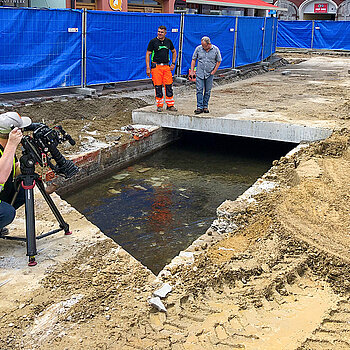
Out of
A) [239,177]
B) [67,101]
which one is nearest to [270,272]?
[239,177]

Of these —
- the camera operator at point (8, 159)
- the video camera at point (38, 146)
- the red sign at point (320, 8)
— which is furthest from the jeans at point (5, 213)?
the red sign at point (320, 8)

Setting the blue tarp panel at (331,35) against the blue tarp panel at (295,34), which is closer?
the blue tarp panel at (331,35)

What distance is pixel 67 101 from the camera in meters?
10.4

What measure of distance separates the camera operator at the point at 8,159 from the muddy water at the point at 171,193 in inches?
73.7

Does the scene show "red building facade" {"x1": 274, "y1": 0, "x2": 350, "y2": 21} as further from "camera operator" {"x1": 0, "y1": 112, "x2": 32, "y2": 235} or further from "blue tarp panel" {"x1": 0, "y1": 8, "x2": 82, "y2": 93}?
"camera operator" {"x1": 0, "y1": 112, "x2": 32, "y2": 235}

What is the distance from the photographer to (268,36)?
21.0 meters

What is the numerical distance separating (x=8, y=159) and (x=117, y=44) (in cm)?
853

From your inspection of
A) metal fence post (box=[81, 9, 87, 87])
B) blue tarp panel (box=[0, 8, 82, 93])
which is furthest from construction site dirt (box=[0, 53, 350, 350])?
metal fence post (box=[81, 9, 87, 87])

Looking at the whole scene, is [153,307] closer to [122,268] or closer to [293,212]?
[122,268]

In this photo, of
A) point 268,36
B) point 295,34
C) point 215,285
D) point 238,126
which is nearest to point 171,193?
point 238,126

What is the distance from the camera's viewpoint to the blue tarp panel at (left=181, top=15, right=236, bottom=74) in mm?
14258

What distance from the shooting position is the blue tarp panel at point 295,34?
29516 millimetres

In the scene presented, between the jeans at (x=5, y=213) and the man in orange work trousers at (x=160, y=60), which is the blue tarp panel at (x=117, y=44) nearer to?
the man in orange work trousers at (x=160, y=60)

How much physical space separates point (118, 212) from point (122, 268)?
2808 millimetres
